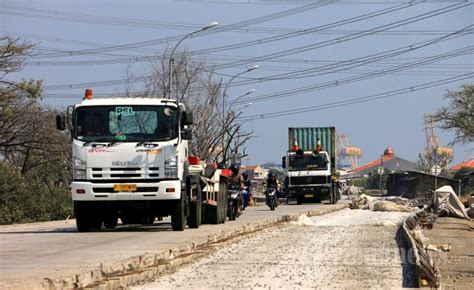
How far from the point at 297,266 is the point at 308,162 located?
40.5 metres

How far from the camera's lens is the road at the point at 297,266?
12.4 metres

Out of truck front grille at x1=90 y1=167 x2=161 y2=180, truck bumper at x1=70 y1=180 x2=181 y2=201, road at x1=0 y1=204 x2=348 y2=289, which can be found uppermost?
truck front grille at x1=90 y1=167 x2=161 y2=180

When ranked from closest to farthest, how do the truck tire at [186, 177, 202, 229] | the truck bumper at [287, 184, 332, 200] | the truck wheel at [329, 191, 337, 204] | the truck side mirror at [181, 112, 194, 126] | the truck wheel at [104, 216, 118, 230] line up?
1. the truck side mirror at [181, 112, 194, 126]
2. the truck tire at [186, 177, 202, 229]
3. the truck wheel at [104, 216, 118, 230]
4. the truck bumper at [287, 184, 332, 200]
5. the truck wheel at [329, 191, 337, 204]

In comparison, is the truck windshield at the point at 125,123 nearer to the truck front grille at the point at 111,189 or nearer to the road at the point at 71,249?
the truck front grille at the point at 111,189

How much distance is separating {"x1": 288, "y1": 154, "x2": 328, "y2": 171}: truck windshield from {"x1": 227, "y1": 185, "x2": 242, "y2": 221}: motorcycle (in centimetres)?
2191

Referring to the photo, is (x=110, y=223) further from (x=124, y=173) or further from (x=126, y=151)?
(x=126, y=151)

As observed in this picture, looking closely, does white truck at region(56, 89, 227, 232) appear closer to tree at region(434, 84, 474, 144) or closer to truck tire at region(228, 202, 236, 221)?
truck tire at region(228, 202, 236, 221)

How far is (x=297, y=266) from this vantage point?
14648 millimetres

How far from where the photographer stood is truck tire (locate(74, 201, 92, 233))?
2173 cm

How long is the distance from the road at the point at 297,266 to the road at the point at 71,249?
1.12 m

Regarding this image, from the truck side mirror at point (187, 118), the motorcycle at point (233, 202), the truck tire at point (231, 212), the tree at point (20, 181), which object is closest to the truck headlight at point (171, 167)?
the truck side mirror at point (187, 118)

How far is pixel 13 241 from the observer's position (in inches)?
783

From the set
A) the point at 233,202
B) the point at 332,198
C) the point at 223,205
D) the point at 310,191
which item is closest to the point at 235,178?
the point at 233,202

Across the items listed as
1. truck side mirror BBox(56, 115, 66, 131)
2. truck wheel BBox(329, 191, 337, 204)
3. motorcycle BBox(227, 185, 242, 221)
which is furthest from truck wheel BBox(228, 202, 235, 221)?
truck wheel BBox(329, 191, 337, 204)
